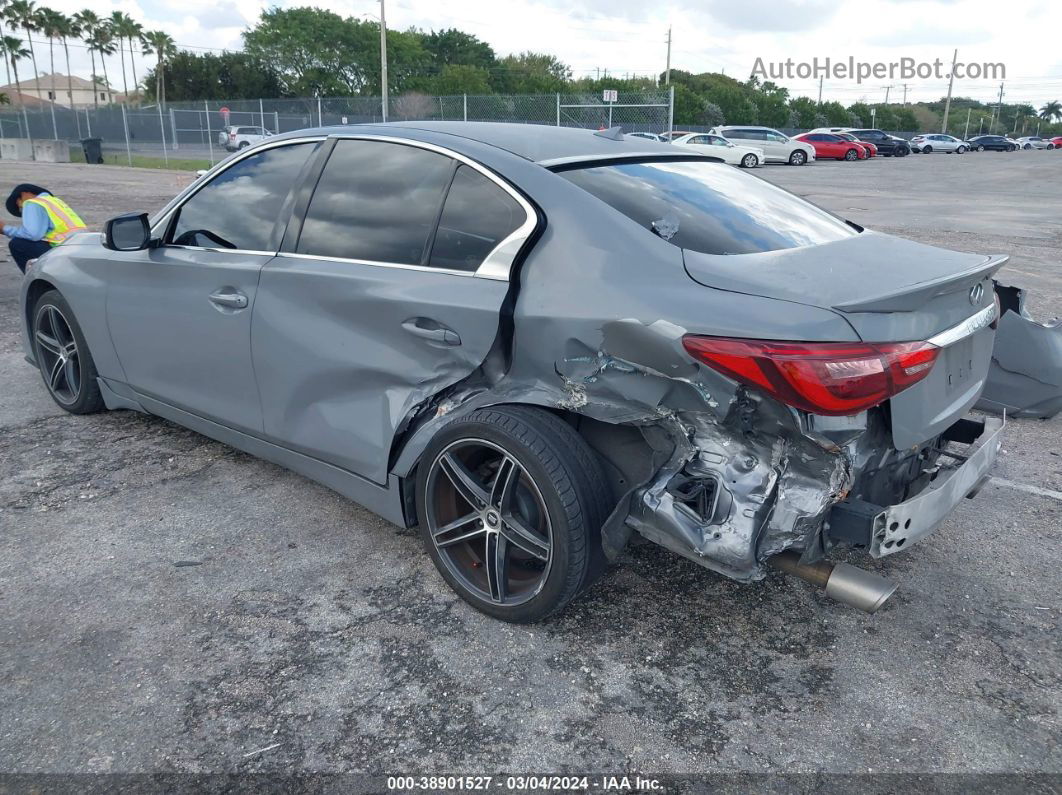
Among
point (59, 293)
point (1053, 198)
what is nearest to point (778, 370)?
point (59, 293)

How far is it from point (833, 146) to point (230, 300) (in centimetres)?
4201

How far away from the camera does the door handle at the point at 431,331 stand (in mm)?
2883

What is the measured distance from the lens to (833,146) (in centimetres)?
4072

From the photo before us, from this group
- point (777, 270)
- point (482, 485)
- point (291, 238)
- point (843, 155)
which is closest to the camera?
point (777, 270)

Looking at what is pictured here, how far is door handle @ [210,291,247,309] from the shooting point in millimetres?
3508

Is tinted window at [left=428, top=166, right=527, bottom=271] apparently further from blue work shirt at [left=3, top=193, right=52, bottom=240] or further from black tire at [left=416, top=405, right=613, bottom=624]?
blue work shirt at [left=3, top=193, right=52, bottom=240]

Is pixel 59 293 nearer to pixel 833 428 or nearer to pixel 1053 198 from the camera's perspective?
pixel 833 428

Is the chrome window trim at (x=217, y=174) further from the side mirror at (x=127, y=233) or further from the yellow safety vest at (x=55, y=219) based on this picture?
the yellow safety vest at (x=55, y=219)

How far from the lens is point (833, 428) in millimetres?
2322

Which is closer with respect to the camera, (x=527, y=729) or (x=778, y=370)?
(x=778, y=370)

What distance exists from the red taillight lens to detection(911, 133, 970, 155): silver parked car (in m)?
55.1

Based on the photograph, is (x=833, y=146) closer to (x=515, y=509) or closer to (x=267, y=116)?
(x=267, y=116)

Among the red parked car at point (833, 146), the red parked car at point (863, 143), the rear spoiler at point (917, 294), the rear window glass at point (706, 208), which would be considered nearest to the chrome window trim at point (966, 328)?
the rear spoiler at point (917, 294)

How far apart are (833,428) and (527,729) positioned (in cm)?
120
